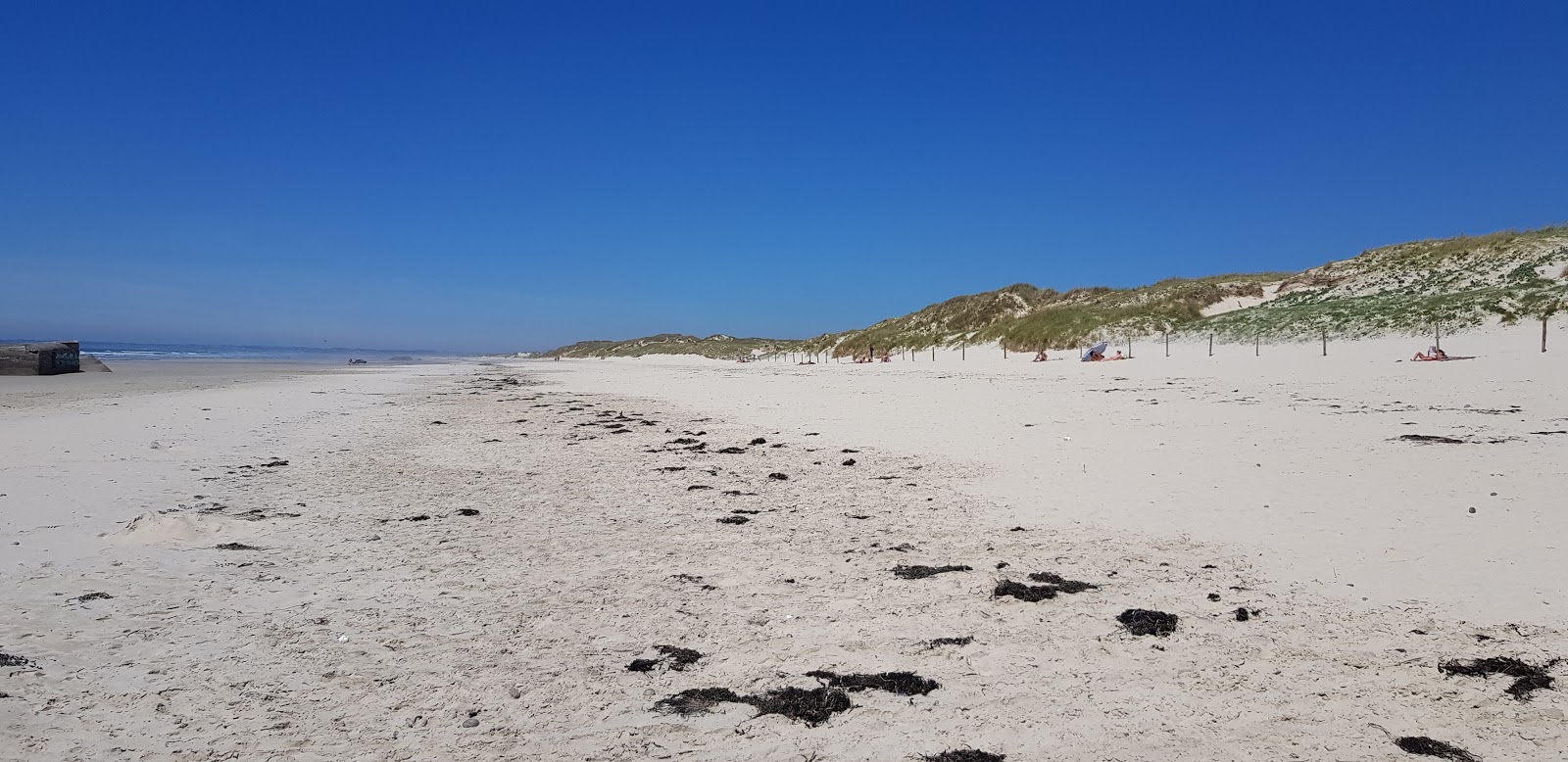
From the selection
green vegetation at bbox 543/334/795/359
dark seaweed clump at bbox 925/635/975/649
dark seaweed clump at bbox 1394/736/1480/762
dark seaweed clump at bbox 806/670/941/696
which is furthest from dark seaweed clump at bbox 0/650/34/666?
green vegetation at bbox 543/334/795/359

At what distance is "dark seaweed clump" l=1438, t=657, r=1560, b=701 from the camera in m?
3.46

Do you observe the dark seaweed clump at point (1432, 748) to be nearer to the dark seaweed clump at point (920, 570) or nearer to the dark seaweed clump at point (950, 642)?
the dark seaweed clump at point (950, 642)

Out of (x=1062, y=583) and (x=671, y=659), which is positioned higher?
(x=1062, y=583)

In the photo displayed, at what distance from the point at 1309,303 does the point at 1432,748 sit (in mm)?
41322

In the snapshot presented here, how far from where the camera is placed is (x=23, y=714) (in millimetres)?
3285

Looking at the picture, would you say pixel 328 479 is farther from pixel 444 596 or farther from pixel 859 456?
pixel 859 456

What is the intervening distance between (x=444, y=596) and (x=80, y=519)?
A: 13.9 feet

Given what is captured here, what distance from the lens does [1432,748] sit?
302cm

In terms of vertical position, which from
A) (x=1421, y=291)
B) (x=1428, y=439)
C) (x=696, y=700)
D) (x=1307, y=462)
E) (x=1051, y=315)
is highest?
(x=1421, y=291)

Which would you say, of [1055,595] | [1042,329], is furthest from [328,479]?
[1042,329]

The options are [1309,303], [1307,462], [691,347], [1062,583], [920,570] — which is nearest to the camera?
[1062,583]

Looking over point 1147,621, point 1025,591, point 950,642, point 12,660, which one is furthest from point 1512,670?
point 12,660

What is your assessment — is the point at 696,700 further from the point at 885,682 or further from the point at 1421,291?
the point at 1421,291

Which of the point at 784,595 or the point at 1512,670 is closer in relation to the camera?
the point at 1512,670
